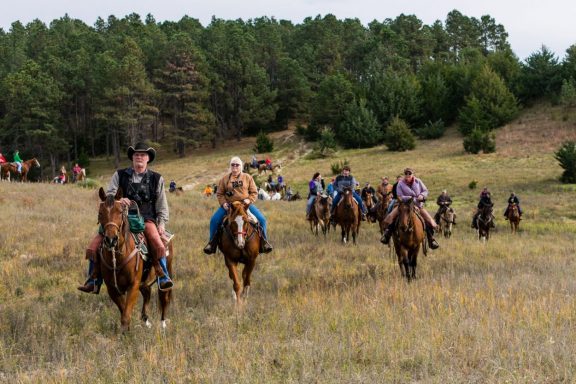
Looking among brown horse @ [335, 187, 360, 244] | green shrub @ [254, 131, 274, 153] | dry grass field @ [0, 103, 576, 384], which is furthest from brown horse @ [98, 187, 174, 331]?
green shrub @ [254, 131, 274, 153]

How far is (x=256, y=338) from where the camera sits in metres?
6.37

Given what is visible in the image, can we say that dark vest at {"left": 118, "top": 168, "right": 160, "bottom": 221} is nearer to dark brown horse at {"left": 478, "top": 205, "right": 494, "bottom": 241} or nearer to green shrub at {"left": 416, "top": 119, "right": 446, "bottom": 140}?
dark brown horse at {"left": 478, "top": 205, "right": 494, "bottom": 241}

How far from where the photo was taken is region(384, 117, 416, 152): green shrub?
58438mm

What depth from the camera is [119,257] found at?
268 inches

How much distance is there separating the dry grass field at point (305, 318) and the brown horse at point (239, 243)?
36cm

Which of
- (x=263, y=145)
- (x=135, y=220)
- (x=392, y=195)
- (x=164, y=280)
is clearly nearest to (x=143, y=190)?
(x=135, y=220)

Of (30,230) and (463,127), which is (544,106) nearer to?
(463,127)

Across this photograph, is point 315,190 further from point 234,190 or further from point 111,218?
point 111,218

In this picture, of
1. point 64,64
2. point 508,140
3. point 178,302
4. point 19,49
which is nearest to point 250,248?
point 178,302

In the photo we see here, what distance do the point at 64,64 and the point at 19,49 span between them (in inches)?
841

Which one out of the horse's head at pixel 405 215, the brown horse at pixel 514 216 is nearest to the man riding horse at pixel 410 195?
the horse's head at pixel 405 215

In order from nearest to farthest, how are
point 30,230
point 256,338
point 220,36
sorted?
1. point 256,338
2. point 30,230
3. point 220,36

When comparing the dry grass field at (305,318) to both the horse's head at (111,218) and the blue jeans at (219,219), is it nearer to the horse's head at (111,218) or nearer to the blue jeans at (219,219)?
the blue jeans at (219,219)

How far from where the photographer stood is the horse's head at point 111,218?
6.43 m
